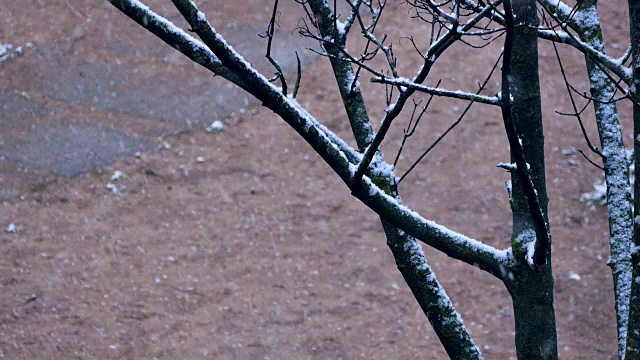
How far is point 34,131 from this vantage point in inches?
339

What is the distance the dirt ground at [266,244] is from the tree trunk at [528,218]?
10.9ft

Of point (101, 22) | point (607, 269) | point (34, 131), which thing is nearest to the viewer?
point (607, 269)

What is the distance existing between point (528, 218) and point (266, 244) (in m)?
4.61

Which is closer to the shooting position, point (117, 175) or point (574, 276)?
point (574, 276)

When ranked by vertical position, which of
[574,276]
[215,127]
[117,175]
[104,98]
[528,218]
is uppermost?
[574,276]

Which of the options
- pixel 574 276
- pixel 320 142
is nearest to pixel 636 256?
pixel 320 142

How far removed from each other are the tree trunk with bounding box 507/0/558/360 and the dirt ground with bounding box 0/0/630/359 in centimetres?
334

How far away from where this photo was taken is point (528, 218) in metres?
2.83

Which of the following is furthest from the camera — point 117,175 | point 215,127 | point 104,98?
point 104,98

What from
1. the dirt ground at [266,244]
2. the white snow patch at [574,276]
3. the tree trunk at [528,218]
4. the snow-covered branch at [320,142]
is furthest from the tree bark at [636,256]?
the white snow patch at [574,276]

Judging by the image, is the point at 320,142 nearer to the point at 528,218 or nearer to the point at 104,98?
the point at 528,218

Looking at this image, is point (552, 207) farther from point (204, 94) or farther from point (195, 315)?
point (204, 94)

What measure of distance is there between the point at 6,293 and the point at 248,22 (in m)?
5.18

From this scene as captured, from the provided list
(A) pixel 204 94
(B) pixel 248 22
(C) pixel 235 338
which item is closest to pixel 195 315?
(C) pixel 235 338
